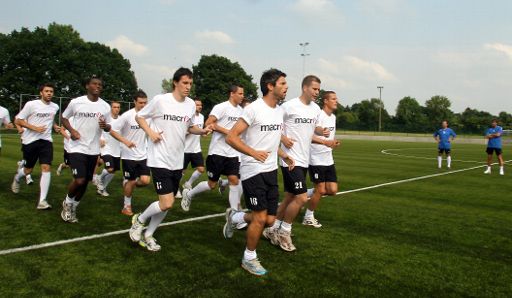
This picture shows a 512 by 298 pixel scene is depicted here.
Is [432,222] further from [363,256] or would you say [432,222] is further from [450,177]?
[450,177]

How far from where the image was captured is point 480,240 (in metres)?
6.24

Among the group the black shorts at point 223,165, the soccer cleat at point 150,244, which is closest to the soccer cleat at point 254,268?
the soccer cleat at point 150,244

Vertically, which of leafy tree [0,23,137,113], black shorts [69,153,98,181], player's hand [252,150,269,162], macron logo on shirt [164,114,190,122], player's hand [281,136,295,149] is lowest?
black shorts [69,153,98,181]

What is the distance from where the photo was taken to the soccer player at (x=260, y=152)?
4.61 meters

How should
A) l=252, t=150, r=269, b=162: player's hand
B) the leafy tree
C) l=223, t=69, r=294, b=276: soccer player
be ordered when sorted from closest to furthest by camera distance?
l=252, t=150, r=269, b=162: player's hand < l=223, t=69, r=294, b=276: soccer player < the leafy tree

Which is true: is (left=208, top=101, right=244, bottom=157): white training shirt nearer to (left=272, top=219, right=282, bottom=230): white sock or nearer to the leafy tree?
(left=272, top=219, right=282, bottom=230): white sock

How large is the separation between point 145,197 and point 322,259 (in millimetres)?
5341

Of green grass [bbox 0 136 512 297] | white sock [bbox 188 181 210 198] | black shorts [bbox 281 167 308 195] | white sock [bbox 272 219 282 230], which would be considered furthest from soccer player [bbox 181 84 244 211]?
black shorts [bbox 281 167 308 195]

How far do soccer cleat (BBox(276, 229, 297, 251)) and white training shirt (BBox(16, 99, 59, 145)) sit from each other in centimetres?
524

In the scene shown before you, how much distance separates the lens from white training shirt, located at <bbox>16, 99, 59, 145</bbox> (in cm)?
783

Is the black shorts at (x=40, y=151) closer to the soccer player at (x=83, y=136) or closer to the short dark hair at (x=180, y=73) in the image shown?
the soccer player at (x=83, y=136)

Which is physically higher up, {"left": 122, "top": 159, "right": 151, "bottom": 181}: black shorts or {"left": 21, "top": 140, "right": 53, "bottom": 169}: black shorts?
{"left": 21, "top": 140, "right": 53, "bottom": 169}: black shorts

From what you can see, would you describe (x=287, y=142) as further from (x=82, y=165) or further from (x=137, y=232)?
(x=82, y=165)

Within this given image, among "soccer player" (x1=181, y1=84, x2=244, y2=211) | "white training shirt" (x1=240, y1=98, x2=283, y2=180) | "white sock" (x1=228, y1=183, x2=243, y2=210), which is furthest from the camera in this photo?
"soccer player" (x1=181, y1=84, x2=244, y2=211)
